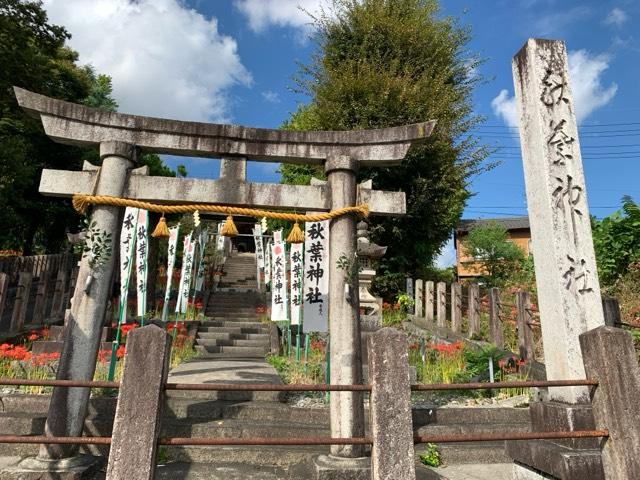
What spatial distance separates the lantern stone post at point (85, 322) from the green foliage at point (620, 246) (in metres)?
13.5

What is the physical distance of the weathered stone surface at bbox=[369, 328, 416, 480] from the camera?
9.98 ft

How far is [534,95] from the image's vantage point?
4.94 metres

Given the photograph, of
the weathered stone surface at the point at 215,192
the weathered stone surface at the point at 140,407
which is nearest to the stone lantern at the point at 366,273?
the weathered stone surface at the point at 215,192

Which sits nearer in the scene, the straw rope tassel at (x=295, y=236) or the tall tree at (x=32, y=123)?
the straw rope tassel at (x=295, y=236)

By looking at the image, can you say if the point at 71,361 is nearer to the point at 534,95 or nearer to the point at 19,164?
the point at 534,95

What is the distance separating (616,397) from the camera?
3.20 m

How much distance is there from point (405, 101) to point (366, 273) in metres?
8.10

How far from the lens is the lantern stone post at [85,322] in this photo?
4.66 meters

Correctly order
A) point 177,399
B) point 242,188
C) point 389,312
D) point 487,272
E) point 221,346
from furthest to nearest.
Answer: point 487,272
point 389,312
point 221,346
point 177,399
point 242,188

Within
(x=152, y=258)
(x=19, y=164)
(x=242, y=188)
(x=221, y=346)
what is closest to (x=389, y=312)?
(x=221, y=346)

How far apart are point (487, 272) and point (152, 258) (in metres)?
19.3

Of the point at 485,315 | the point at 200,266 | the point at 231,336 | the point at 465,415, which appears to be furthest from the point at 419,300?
the point at 465,415

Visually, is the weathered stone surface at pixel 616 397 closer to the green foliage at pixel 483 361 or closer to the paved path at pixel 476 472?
the paved path at pixel 476 472

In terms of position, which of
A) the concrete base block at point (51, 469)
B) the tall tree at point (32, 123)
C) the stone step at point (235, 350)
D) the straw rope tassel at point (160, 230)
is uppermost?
the tall tree at point (32, 123)
